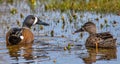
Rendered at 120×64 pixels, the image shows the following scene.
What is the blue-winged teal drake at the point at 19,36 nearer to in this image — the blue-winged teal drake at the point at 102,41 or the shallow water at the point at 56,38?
the shallow water at the point at 56,38

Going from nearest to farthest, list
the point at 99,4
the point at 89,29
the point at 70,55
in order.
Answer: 1. the point at 70,55
2. the point at 89,29
3. the point at 99,4

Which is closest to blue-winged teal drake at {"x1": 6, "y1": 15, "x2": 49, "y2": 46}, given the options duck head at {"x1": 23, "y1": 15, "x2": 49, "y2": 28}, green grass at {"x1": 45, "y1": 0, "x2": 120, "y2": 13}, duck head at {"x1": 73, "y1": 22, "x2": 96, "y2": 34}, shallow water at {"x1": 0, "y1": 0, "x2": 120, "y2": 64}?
shallow water at {"x1": 0, "y1": 0, "x2": 120, "y2": 64}

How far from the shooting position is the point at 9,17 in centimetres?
1603

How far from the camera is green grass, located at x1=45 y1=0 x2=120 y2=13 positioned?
706 inches

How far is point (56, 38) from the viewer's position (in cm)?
1327

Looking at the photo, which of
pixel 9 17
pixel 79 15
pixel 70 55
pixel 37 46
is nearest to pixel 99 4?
pixel 79 15

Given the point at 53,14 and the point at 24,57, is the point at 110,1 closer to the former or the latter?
the point at 53,14

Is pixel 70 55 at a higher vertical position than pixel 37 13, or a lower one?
lower

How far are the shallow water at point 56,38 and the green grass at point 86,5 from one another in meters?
0.51

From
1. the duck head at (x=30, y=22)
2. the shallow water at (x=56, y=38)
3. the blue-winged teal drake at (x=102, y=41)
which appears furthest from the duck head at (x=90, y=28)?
the duck head at (x=30, y=22)

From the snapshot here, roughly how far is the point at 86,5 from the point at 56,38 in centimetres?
557

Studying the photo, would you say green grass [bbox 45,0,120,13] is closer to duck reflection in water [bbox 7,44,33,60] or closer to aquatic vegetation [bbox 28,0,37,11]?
aquatic vegetation [bbox 28,0,37,11]

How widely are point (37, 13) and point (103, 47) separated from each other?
5135mm

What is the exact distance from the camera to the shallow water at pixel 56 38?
35.0ft
